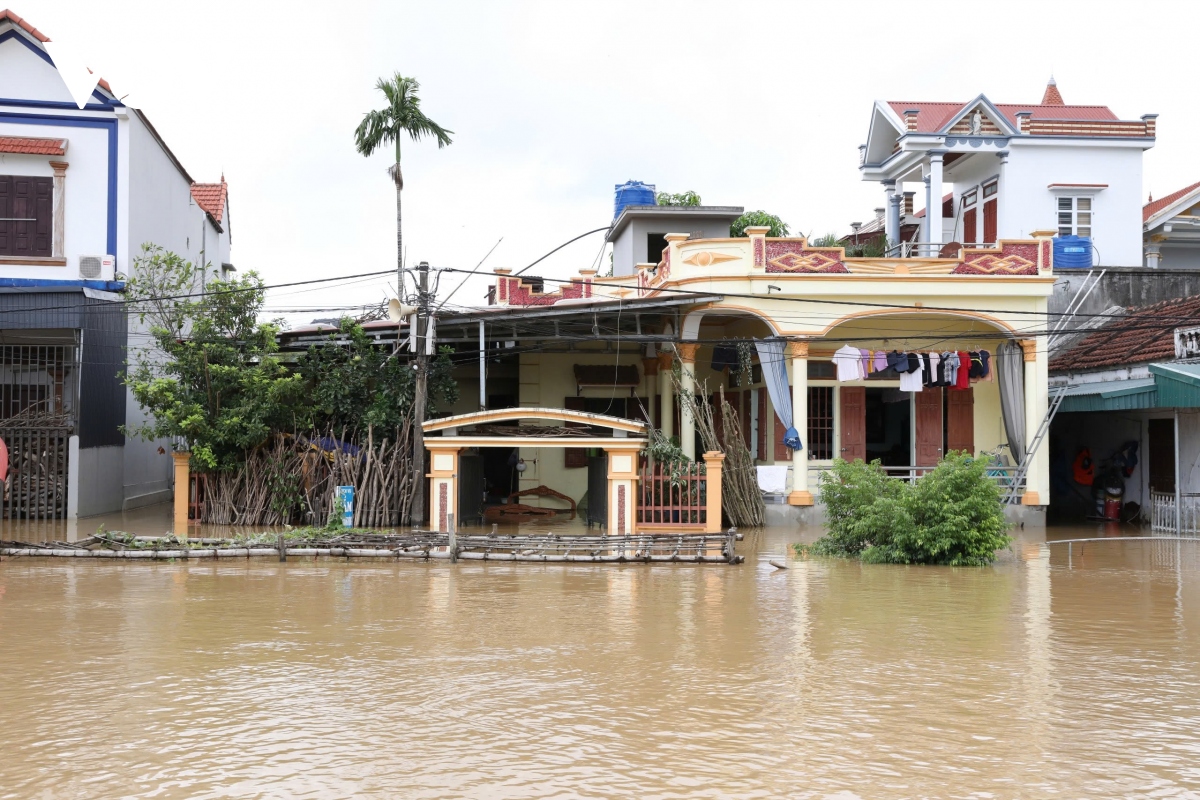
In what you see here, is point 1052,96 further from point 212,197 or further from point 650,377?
point 212,197

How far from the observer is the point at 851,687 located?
854 cm

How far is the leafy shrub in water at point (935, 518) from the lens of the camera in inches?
596

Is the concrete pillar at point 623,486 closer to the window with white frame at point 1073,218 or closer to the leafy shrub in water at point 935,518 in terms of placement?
the leafy shrub in water at point 935,518

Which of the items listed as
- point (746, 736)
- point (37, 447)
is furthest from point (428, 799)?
point (37, 447)

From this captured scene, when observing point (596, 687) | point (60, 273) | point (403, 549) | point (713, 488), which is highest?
point (60, 273)

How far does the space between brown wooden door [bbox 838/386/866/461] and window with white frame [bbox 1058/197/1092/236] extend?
26.7 feet

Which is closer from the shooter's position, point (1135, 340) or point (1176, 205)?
point (1135, 340)

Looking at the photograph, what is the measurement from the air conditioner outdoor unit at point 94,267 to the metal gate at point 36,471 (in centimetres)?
308

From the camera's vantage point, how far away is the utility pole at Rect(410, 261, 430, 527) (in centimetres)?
1991

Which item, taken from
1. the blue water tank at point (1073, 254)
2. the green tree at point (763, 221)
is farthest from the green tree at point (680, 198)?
the blue water tank at point (1073, 254)

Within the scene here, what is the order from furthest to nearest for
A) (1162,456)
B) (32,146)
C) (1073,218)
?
(1073,218) → (1162,456) → (32,146)

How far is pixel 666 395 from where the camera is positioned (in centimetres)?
2492

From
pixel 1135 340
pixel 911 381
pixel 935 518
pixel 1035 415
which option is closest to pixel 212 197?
pixel 911 381

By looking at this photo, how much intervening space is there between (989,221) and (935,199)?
3.90 m
